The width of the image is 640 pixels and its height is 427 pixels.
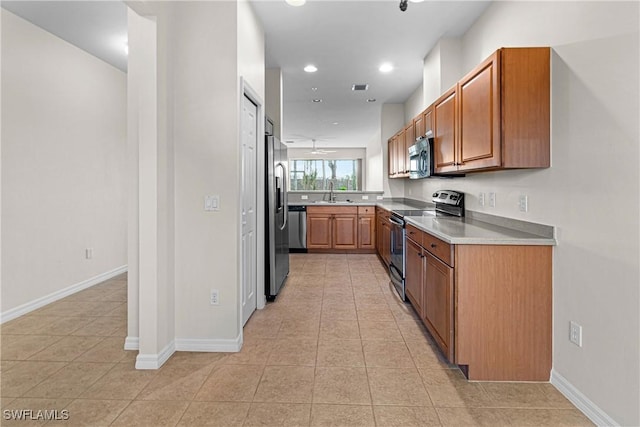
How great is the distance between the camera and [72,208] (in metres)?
4.24

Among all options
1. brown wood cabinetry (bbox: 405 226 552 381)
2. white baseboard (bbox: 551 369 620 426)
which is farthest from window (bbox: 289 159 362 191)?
white baseboard (bbox: 551 369 620 426)

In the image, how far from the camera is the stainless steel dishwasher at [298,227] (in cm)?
698

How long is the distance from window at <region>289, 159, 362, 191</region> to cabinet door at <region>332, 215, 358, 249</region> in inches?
263

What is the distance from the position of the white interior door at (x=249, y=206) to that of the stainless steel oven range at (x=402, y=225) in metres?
1.52

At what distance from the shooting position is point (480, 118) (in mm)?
2607

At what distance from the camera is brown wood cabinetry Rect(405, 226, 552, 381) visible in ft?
7.44

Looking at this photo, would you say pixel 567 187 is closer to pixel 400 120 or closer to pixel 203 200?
pixel 203 200

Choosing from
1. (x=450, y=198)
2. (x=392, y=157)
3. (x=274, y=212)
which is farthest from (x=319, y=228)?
(x=450, y=198)

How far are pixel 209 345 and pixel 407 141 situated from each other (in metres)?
3.82

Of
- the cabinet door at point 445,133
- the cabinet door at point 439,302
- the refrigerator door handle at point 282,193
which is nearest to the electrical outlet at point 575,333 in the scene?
the cabinet door at point 439,302

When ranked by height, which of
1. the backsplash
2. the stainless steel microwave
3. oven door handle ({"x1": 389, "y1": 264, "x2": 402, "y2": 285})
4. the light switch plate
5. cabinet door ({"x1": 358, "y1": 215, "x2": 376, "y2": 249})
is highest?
the stainless steel microwave

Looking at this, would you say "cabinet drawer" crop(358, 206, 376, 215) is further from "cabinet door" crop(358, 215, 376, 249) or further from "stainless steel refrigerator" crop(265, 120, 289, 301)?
"stainless steel refrigerator" crop(265, 120, 289, 301)

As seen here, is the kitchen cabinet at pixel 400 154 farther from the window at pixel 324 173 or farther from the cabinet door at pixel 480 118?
the window at pixel 324 173
